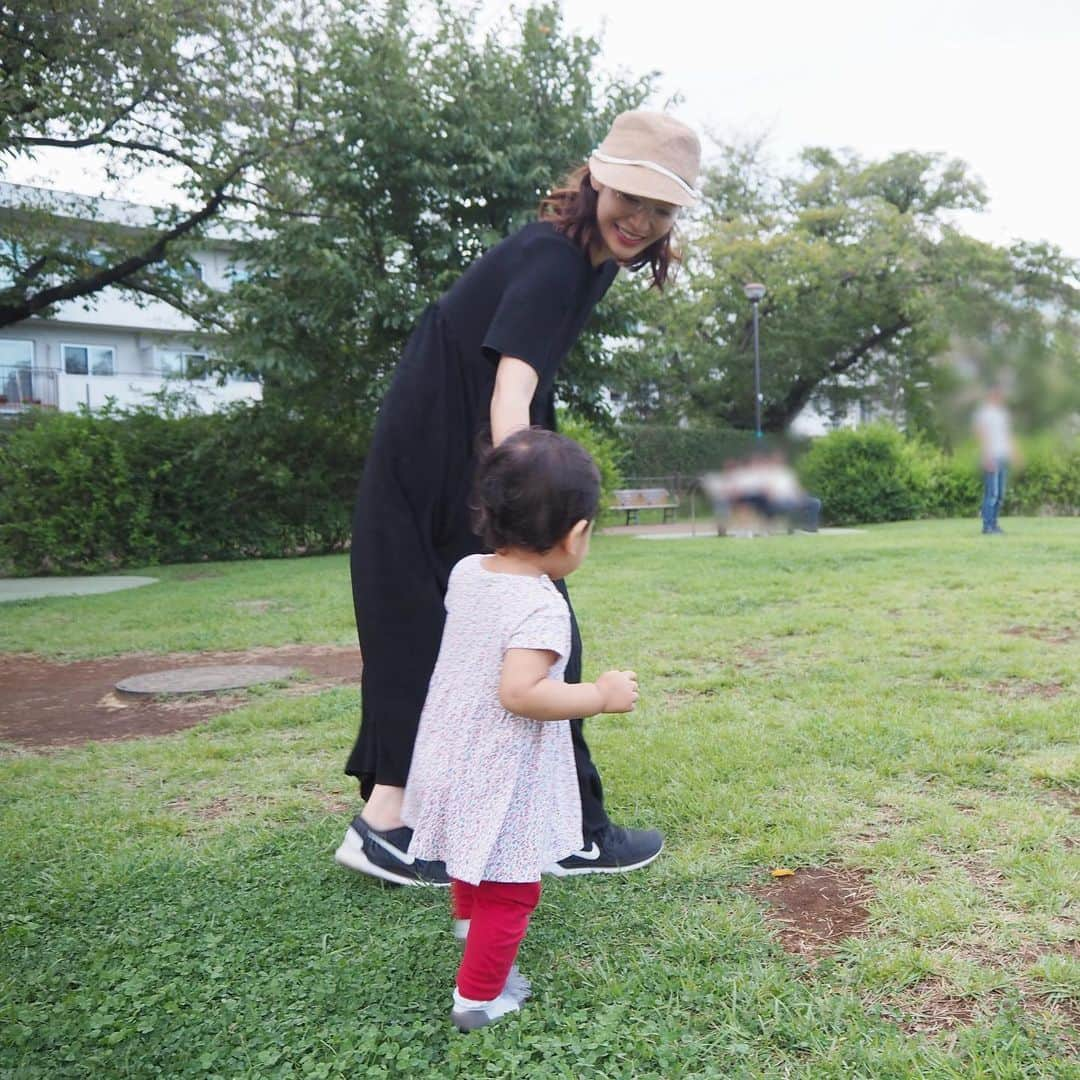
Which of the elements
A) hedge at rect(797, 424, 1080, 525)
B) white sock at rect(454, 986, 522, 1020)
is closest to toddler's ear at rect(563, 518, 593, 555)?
white sock at rect(454, 986, 522, 1020)

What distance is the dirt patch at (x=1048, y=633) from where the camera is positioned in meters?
5.04

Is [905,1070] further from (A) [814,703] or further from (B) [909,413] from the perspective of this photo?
(B) [909,413]

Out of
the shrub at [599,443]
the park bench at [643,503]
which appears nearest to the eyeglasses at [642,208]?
the shrub at [599,443]

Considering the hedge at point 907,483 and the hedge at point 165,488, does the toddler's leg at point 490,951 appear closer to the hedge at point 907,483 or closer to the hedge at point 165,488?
the hedge at point 165,488

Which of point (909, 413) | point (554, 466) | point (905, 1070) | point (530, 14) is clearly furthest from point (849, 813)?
point (909, 413)

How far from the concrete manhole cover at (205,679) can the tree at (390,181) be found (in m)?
6.70

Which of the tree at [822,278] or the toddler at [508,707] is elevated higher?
the tree at [822,278]

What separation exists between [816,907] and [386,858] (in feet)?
3.10

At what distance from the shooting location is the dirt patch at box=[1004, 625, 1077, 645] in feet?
16.5

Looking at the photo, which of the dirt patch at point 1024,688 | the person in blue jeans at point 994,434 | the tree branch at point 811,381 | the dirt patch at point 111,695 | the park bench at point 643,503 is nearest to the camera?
the dirt patch at point 1024,688

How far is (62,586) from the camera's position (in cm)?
964

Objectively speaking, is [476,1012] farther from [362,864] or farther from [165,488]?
[165,488]

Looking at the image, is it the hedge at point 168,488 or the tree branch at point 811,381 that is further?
the tree branch at point 811,381

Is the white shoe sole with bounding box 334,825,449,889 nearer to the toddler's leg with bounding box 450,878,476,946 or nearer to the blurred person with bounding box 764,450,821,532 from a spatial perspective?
the toddler's leg with bounding box 450,878,476,946
